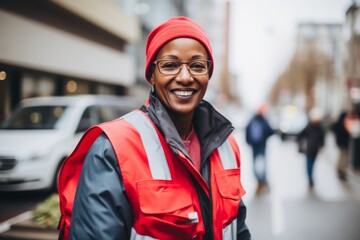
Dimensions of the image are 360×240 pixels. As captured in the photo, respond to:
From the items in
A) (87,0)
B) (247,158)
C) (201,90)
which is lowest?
(247,158)

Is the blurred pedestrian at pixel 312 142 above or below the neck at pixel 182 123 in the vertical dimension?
below

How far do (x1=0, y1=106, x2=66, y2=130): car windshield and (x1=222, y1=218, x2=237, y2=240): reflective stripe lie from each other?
24.5 ft

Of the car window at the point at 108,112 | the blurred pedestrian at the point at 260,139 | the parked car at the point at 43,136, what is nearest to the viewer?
the parked car at the point at 43,136

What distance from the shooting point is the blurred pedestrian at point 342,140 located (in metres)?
11.4

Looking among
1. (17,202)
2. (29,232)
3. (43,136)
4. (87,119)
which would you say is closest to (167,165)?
(29,232)

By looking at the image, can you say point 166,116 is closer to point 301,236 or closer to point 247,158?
point 301,236

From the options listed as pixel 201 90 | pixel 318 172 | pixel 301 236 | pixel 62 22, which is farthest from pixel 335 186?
pixel 62 22

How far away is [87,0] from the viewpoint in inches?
736

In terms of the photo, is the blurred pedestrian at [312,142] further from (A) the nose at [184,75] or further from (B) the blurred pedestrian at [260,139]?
(A) the nose at [184,75]

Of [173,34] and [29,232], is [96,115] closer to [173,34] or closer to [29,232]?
[29,232]

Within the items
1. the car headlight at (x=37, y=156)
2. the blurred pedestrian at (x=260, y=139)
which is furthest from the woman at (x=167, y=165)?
the blurred pedestrian at (x=260, y=139)

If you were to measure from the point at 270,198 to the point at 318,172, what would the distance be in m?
4.73

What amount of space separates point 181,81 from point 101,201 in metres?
0.66

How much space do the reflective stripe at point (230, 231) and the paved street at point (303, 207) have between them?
4.30 meters
